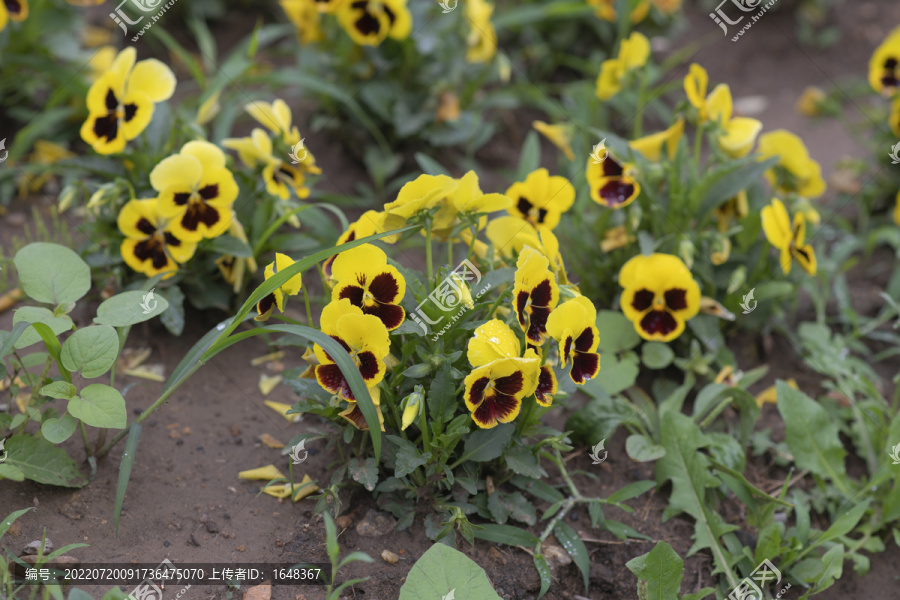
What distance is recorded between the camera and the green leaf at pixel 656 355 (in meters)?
2.92

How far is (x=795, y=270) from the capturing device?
3232 millimetres

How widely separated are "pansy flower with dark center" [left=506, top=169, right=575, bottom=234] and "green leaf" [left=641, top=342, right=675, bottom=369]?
26.1 inches

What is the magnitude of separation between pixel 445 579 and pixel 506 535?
0.35 metres

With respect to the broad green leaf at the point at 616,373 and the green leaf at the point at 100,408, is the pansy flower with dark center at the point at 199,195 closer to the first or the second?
the green leaf at the point at 100,408

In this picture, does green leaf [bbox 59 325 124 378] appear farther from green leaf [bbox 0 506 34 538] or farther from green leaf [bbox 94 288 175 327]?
green leaf [bbox 0 506 34 538]

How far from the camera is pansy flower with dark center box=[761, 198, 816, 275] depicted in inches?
110

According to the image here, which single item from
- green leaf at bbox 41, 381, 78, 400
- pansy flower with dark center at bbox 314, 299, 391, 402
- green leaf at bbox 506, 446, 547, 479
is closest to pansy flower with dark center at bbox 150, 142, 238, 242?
green leaf at bbox 41, 381, 78, 400

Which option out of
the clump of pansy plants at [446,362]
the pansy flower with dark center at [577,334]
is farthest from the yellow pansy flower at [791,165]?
the pansy flower with dark center at [577,334]

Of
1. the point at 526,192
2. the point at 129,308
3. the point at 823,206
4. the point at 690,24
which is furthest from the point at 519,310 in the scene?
the point at 690,24

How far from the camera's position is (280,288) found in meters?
2.09

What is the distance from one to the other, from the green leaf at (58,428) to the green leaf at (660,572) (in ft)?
5.10

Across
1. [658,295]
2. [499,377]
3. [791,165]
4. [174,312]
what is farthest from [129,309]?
[791,165]

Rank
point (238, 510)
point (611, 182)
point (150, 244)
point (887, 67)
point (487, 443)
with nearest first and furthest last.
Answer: point (487, 443) → point (238, 510) → point (150, 244) → point (611, 182) → point (887, 67)

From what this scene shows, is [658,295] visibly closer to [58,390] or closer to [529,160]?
[529,160]
